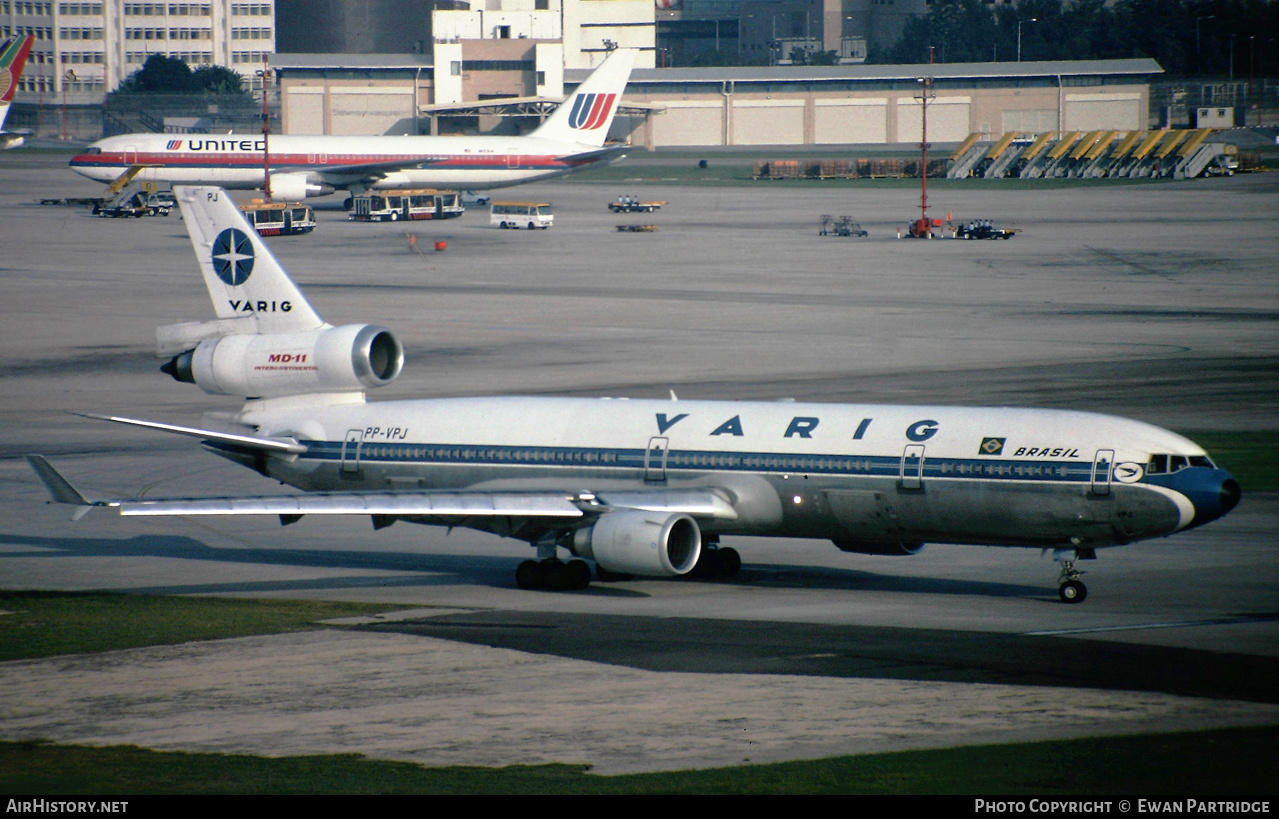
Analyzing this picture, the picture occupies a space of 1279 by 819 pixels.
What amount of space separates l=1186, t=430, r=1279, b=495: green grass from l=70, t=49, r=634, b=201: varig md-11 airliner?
103 m

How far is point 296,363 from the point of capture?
41.6 meters

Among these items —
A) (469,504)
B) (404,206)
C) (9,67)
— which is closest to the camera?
(469,504)

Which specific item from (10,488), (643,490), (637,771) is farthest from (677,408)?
(10,488)

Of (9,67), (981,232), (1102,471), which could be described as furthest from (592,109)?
(1102,471)

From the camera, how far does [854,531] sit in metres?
37.1

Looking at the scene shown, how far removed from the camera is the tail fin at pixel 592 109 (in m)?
155

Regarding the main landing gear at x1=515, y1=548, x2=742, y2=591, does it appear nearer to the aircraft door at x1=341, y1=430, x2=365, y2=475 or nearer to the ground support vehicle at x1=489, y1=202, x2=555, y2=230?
the aircraft door at x1=341, y1=430, x2=365, y2=475

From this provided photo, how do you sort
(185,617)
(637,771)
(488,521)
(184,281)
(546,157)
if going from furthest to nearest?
(546,157), (184,281), (488,521), (185,617), (637,771)

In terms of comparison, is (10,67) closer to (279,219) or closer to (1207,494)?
(279,219)

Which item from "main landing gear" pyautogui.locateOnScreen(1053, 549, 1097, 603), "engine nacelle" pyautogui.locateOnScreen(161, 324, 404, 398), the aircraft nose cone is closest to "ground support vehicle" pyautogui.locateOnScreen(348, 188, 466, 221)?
"engine nacelle" pyautogui.locateOnScreen(161, 324, 404, 398)

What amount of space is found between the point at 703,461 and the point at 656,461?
1.23 m

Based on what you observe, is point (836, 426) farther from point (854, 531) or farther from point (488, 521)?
point (488, 521)

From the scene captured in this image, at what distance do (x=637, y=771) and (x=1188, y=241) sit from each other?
108664 mm

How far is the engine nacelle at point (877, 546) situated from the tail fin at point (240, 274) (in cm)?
1544
